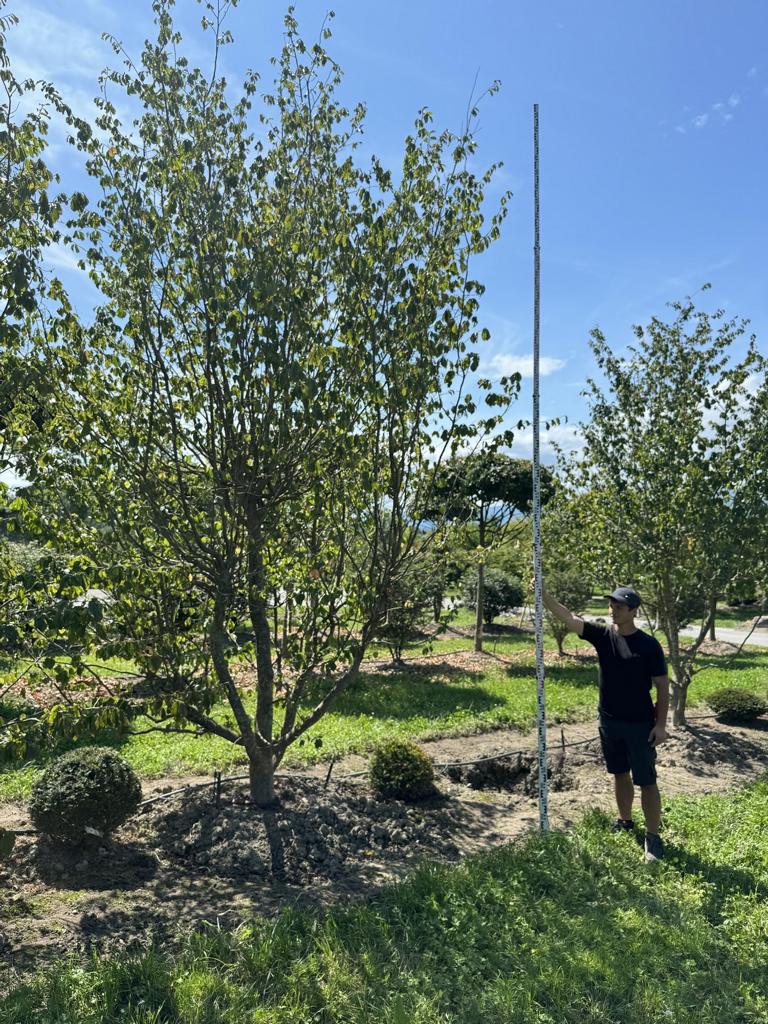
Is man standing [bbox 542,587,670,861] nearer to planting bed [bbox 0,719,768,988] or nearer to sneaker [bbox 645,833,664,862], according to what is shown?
sneaker [bbox 645,833,664,862]

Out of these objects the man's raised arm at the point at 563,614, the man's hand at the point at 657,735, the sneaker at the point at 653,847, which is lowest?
the sneaker at the point at 653,847

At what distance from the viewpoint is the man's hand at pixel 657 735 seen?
5129 millimetres

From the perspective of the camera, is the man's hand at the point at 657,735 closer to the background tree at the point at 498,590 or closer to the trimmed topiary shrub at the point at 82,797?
the trimmed topiary shrub at the point at 82,797

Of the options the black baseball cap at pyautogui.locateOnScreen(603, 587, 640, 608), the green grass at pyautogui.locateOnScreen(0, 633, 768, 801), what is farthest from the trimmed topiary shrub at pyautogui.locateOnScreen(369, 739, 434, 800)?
the black baseball cap at pyautogui.locateOnScreen(603, 587, 640, 608)

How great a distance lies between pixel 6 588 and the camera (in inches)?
166

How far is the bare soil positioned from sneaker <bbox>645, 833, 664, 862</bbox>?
921 mm

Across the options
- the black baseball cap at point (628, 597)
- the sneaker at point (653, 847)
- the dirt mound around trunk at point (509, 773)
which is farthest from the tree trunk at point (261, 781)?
the black baseball cap at point (628, 597)

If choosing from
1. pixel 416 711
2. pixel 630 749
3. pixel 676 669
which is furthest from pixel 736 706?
pixel 630 749

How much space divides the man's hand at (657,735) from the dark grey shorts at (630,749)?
0.03 m

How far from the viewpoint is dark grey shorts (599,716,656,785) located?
5172 millimetres

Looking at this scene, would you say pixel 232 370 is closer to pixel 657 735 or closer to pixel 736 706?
pixel 657 735

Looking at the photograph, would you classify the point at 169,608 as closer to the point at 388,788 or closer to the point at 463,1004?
the point at 388,788

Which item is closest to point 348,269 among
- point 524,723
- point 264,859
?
point 264,859

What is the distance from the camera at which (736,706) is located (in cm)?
984
